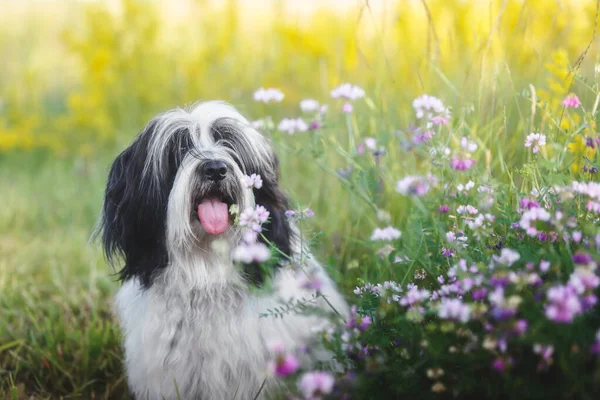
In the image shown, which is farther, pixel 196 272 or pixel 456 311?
pixel 196 272

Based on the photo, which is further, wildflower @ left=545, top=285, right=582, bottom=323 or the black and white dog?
the black and white dog

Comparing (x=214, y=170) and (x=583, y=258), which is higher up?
(x=583, y=258)

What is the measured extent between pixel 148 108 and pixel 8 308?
12.2 feet

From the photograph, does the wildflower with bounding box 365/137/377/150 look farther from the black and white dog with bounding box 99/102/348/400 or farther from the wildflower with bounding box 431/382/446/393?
the wildflower with bounding box 431/382/446/393

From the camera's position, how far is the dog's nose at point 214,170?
2197 mm

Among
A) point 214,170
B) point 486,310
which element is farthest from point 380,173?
point 486,310

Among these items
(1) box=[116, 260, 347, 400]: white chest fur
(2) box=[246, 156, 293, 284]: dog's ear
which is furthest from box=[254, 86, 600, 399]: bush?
(1) box=[116, 260, 347, 400]: white chest fur

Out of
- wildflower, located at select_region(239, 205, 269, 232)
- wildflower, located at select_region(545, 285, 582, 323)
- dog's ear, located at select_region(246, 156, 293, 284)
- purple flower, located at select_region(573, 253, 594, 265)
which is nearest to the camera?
wildflower, located at select_region(545, 285, 582, 323)

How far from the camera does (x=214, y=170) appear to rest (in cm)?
221

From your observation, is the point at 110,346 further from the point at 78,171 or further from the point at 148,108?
the point at 148,108

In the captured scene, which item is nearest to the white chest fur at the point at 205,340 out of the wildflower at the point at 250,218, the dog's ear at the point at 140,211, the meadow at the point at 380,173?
the dog's ear at the point at 140,211

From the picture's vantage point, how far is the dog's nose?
220cm

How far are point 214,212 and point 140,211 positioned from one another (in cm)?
34

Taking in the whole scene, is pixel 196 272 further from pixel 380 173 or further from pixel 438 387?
pixel 438 387
